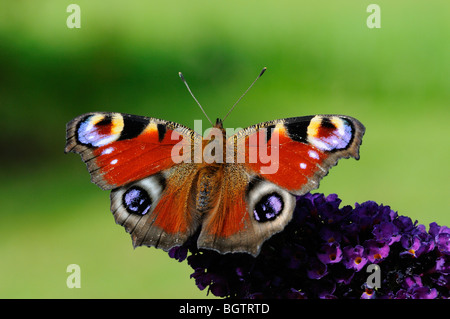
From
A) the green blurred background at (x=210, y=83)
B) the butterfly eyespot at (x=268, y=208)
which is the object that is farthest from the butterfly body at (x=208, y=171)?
the green blurred background at (x=210, y=83)

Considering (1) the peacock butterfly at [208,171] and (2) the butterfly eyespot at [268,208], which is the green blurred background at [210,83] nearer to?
(1) the peacock butterfly at [208,171]

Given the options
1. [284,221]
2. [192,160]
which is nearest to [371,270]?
[284,221]

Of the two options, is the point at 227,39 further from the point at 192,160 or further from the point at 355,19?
the point at 192,160

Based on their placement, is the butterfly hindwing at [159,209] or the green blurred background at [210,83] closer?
the butterfly hindwing at [159,209]

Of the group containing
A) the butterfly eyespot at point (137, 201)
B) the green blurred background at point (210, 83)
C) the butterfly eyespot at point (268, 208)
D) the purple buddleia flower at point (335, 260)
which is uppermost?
the green blurred background at point (210, 83)

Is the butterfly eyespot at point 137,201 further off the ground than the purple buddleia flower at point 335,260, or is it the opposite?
the butterfly eyespot at point 137,201

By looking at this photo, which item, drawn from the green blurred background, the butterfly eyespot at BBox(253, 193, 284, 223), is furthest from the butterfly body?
the green blurred background

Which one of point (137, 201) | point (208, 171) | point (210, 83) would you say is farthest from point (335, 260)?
point (210, 83)

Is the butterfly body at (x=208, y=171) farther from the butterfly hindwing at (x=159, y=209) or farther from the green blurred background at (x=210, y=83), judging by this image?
the green blurred background at (x=210, y=83)
